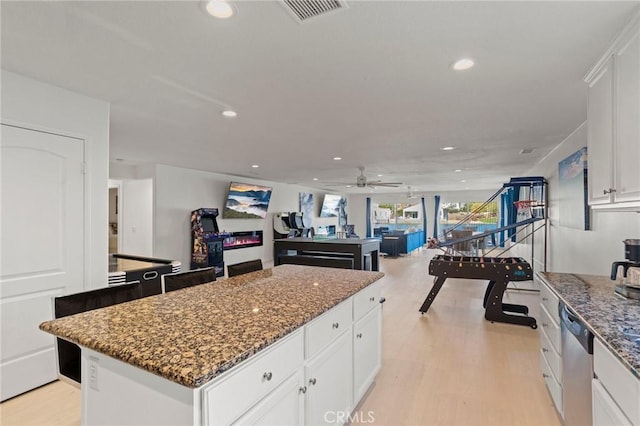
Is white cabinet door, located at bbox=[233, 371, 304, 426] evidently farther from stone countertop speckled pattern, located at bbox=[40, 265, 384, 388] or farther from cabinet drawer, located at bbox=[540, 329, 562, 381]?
cabinet drawer, located at bbox=[540, 329, 562, 381]

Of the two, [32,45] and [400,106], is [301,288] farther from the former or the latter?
[32,45]

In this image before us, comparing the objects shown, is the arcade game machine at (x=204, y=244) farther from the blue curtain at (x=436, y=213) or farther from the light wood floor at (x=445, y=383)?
the blue curtain at (x=436, y=213)

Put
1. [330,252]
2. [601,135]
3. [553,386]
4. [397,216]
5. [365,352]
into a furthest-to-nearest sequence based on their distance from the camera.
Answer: [397,216], [330,252], [365,352], [553,386], [601,135]

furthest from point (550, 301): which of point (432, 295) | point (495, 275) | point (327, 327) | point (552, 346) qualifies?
point (432, 295)

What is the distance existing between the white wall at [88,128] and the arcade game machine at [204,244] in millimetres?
3504

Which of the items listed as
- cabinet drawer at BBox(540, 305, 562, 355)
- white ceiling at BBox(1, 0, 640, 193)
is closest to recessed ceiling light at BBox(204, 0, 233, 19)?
white ceiling at BBox(1, 0, 640, 193)

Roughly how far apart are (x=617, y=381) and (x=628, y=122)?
1212 millimetres

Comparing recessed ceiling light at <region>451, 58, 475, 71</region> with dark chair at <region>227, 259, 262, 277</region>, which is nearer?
recessed ceiling light at <region>451, 58, 475, 71</region>

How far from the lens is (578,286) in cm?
201

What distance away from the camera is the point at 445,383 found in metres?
2.44

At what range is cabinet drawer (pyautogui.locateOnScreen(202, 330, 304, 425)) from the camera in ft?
3.18

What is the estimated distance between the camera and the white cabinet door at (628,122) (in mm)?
1443

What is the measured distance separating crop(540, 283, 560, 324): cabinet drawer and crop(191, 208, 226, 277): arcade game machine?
543cm

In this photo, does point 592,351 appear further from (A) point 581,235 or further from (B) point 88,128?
(B) point 88,128
